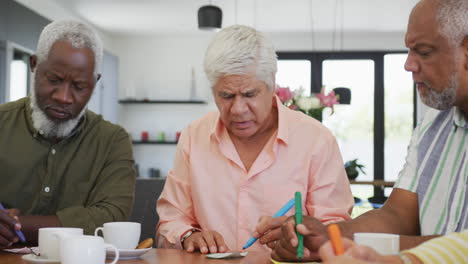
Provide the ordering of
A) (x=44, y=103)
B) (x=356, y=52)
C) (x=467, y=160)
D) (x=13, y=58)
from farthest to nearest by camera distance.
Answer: (x=356, y=52)
(x=13, y=58)
(x=44, y=103)
(x=467, y=160)

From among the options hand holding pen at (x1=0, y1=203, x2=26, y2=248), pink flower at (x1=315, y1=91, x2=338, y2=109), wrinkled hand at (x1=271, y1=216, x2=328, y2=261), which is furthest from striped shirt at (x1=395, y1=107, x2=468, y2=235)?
pink flower at (x1=315, y1=91, x2=338, y2=109)

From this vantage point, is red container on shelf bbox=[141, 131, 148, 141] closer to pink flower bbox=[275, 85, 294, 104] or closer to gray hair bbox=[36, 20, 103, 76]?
pink flower bbox=[275, 85, 294, 104]

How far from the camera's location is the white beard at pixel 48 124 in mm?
2146

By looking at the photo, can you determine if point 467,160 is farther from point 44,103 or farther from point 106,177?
point 44,103

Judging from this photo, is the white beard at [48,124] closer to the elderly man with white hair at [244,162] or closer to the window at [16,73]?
the elderly man with white hair at [244,162]

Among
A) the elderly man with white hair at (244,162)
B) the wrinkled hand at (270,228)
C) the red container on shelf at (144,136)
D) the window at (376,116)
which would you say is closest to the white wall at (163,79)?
the red container on shelf at (144,136)

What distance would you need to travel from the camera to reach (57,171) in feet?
7.07

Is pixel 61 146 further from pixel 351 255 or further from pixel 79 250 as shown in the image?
pixel 351 255

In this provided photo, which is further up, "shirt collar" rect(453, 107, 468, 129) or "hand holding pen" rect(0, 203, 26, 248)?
"shirt collar" rect(453, 107, 468, 129)

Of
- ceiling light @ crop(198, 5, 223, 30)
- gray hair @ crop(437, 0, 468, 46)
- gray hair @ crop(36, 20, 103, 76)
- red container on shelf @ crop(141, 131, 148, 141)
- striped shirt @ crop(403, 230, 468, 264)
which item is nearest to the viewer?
striped shirt @ crop(403, 230, 468, 264)

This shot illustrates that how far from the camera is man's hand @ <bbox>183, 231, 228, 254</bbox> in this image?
5.65 feet

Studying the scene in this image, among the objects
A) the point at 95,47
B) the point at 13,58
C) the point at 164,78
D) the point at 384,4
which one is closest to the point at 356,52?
the point at 384,4

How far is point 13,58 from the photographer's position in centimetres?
581

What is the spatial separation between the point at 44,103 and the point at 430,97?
1332 millimetres
